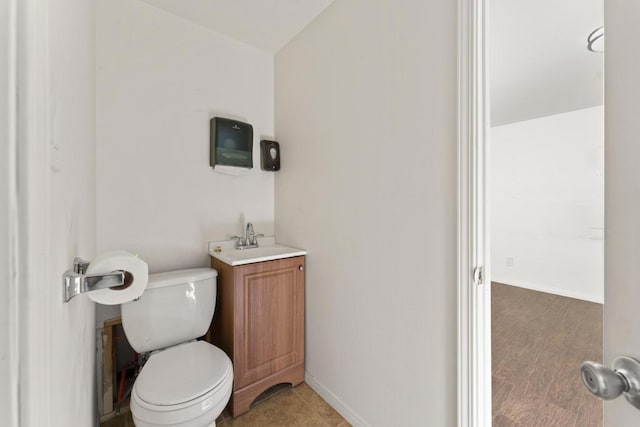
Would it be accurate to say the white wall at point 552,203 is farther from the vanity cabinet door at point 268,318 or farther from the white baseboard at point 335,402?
the white baseboard at point 335,402

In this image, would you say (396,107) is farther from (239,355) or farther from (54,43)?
(239,355)

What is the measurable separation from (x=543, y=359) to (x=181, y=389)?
2.49 metres

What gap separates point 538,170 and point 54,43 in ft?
15.1

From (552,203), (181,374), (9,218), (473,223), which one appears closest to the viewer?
(9,218)

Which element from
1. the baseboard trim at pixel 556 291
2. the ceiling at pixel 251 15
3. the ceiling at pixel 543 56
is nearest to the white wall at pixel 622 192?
the ceiling at pixel 543 56

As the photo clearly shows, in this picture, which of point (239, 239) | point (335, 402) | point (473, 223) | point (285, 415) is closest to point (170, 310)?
point (239, 239)

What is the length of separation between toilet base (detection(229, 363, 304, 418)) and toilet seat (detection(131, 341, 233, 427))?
13.9 inches

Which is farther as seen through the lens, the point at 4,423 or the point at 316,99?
the point at 316,99

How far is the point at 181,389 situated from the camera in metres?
1.09

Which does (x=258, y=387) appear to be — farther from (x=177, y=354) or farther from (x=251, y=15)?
(x=251, y=15)

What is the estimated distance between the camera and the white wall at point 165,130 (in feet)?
4.91

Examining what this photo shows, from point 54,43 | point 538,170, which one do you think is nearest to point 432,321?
point 54,43

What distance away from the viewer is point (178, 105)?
171cm

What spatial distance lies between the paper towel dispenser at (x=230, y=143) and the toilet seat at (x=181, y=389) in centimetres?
122
